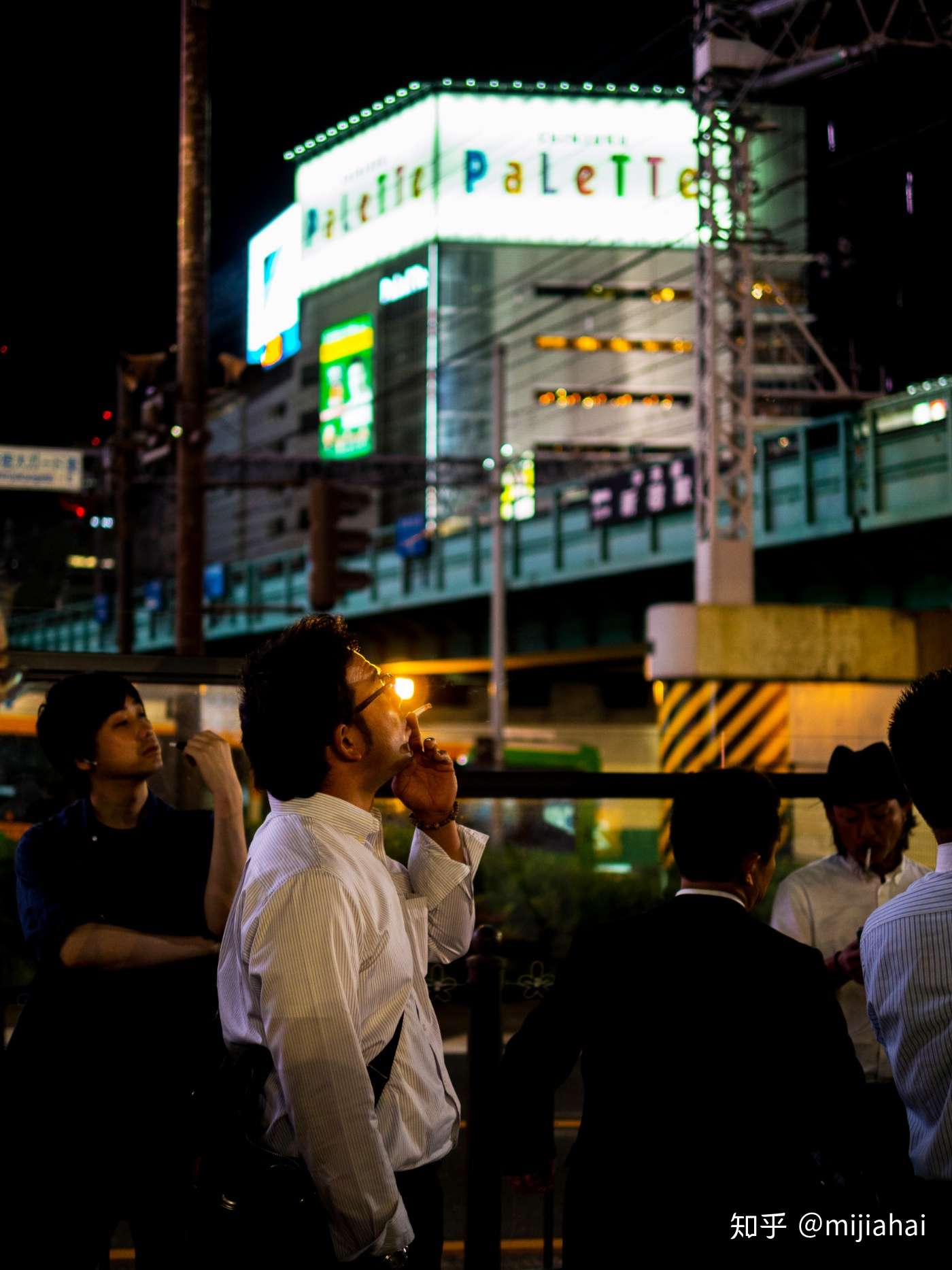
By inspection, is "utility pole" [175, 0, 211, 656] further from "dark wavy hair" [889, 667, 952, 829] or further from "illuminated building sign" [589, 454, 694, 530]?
"illuminated building sign" [589, 454, 694, 530]

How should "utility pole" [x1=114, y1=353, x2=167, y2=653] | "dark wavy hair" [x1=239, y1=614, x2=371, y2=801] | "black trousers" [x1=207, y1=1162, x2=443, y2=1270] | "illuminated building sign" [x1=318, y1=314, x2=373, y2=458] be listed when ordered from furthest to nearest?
1. "illuminated building sign" [x1=318, y1=314, x2=373, y2=458]
2. "utility pole" [x1=114, y1=353, x2=167, y2=653]
3. "dark wavy hair" [x1=239, y1=614, x2=371, y2=801]
4. "black trousers" [x1=207, y1=1162, x2=443, y2=1270]

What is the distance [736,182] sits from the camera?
66.0 ft

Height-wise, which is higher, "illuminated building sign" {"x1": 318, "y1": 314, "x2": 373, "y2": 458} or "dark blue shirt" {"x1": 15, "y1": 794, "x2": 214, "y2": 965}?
"illuminated building sign" {"x1": 318, "y1": 314, "x2": 373, "y2": 458}

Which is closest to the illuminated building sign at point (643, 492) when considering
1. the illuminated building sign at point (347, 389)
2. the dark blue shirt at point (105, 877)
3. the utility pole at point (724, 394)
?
the utility pole at point (724, 394)

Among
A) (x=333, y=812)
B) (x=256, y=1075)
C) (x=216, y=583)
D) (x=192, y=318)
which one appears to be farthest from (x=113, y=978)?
(x=216, y=583)

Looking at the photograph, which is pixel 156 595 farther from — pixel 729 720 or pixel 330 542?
pixel 330 542

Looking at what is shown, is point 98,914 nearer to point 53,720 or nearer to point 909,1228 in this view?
point 53,720

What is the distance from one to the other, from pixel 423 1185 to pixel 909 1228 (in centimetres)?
96

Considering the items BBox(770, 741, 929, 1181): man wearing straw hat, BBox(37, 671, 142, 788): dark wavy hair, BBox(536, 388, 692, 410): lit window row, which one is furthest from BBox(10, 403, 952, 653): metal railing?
BBox(536, 388, 692, 410): lit window row

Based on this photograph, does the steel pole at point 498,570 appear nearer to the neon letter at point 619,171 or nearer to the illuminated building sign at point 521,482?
the illuminated building sign at point 521,482

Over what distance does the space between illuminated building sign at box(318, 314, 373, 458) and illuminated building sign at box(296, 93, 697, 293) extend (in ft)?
24.9

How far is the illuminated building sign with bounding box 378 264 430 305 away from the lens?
79250 millimetres

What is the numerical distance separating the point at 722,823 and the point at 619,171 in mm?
79508

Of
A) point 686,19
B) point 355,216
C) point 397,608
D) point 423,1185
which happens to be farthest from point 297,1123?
point 355,216
